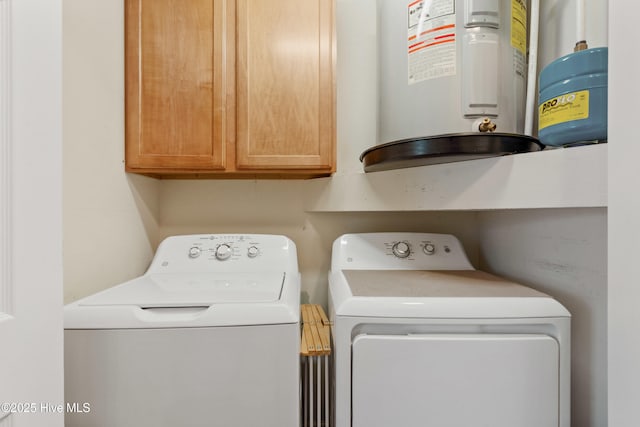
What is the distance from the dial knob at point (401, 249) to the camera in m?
1.28

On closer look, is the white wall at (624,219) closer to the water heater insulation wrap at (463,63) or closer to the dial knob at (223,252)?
the water heater insulation wrap at (463,63)

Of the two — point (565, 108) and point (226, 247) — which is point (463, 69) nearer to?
point (565, 108)

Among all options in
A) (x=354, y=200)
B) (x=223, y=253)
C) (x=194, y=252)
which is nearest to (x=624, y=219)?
(x=354, y=200)

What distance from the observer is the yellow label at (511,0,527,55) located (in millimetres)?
981

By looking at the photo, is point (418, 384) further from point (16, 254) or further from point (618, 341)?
point (16, 254)

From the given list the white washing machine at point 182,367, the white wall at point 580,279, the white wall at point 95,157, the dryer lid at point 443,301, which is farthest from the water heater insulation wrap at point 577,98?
the white wall at point 95,157

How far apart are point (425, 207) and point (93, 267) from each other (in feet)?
4.04

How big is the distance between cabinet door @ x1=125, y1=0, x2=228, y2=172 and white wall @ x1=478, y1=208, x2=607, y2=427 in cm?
133

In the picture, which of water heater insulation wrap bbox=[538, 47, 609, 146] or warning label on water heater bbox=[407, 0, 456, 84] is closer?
water heater insulation wrap bbox=[538, 47, 609, 146]

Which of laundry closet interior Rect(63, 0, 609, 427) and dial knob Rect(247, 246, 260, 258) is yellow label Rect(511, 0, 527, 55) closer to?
laundry closet interior Rect(63, 0, 609, 427)

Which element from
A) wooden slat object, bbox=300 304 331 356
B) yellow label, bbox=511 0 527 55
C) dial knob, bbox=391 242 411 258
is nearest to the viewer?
wooden slat object, bbox=300 304 331 356

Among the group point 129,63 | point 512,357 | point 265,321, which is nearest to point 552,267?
point 512,357

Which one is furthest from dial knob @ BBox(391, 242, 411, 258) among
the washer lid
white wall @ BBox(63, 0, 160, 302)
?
white wall @ BBox(63, 0, 160, 302)

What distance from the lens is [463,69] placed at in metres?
0.95
